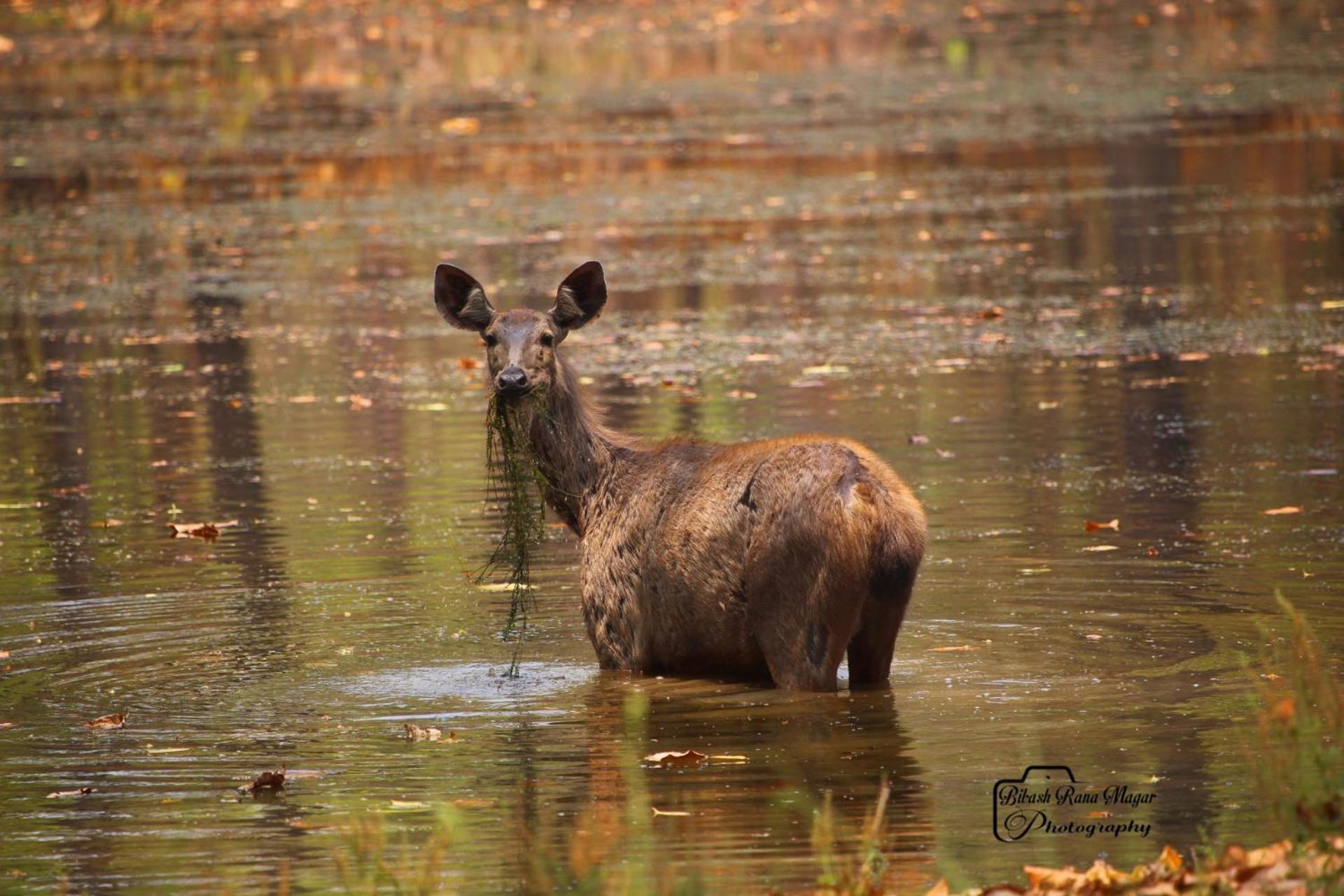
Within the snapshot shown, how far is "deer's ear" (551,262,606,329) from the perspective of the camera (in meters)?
10.4

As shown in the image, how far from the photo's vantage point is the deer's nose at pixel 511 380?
986 centimetres

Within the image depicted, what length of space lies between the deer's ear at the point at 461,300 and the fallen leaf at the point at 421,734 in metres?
2.04

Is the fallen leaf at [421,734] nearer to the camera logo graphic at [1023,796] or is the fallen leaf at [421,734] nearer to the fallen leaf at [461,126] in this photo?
the camera logo graphic at [1023,796]

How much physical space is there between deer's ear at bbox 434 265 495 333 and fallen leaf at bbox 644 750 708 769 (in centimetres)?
252

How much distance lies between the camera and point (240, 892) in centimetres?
698

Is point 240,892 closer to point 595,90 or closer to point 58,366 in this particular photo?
point 58,366

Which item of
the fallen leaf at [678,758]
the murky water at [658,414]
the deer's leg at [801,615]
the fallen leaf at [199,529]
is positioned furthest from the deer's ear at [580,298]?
the fallen leaf at [199,529]

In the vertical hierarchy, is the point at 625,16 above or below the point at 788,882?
above

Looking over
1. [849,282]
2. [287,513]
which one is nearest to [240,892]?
[287,513]

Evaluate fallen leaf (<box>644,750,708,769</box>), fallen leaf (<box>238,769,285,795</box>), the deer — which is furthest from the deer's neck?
fallen leaf (<box>238,769,285,795</box>)

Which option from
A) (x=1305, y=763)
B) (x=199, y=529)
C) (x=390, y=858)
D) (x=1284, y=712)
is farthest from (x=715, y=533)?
(x=199, y=529)

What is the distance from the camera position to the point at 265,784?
8.28 metres

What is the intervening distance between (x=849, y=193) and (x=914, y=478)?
10869mm

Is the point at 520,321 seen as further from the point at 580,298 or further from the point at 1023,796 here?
the point at 1023,796
